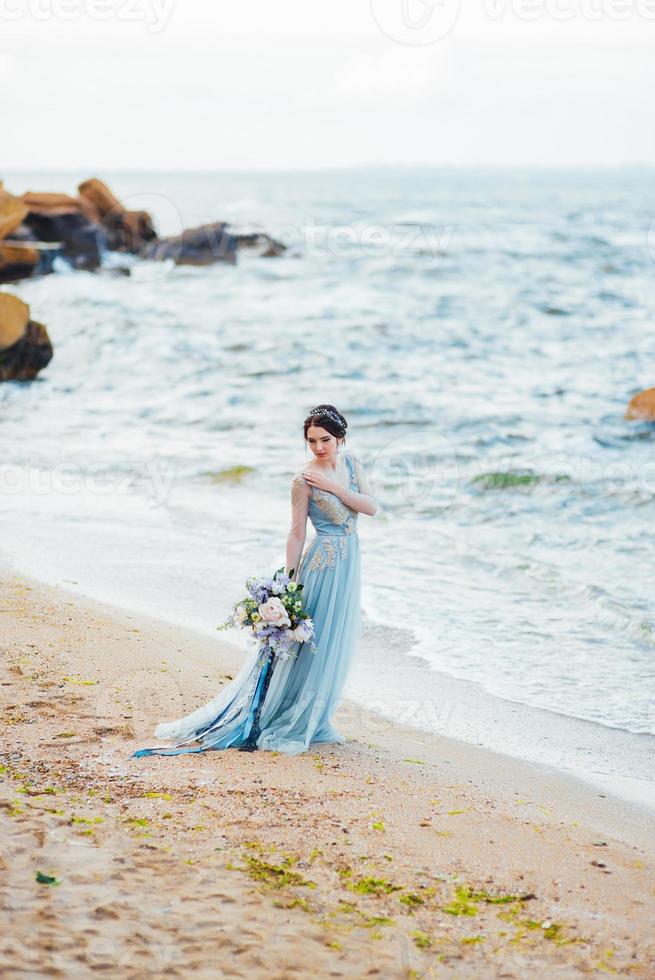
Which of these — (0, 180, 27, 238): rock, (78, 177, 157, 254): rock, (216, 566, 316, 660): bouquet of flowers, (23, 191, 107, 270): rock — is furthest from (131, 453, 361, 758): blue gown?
(78, 177, 157, 254): rock

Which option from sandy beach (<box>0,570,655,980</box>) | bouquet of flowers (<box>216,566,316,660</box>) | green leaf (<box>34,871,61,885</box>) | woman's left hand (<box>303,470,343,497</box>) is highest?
woman's left hand (<box>303,470,343,497</box>)

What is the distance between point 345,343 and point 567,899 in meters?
21.1

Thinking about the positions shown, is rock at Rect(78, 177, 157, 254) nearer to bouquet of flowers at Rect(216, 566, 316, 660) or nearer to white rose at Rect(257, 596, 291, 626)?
bouquet of flowers at Rect(216, 566, 316, 660)

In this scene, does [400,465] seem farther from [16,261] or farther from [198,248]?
[198,248]

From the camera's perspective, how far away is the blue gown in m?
5.65

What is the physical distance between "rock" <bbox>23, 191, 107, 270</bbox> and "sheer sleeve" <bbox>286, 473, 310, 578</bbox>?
32070 mm

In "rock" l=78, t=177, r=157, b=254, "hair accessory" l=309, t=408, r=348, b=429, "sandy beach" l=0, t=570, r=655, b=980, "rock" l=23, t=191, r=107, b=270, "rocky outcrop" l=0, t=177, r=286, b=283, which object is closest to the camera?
"sandy beach" l=0, t=570, r=655, b=980

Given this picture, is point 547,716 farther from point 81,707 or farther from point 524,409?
point 524,409

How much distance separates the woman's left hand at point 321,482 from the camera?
18.5 feet

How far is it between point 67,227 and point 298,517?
3319 centimetres

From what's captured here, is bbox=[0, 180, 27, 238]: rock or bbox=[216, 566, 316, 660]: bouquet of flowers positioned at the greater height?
bbox=[0, 180, 27, 238]: rock

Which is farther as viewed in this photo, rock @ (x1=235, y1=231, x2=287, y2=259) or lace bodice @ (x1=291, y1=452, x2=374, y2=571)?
rock @ (x1=235, y1=231, x2=287, y2=259)

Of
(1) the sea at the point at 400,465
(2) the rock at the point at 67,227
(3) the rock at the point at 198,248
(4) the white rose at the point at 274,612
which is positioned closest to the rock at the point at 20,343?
(1) the sea at the point at 400,465

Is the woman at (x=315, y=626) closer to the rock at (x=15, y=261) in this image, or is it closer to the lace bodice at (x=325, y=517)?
the lace bodice at (x=325, y=517)
